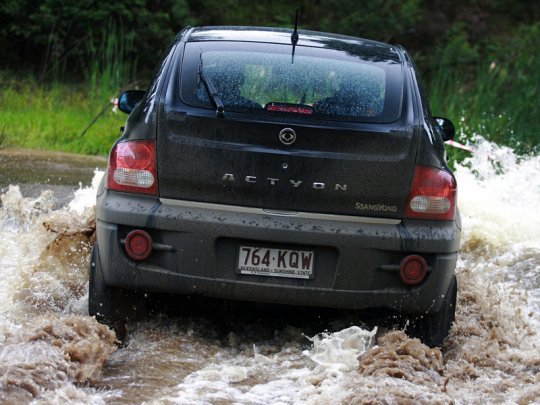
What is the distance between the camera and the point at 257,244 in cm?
519

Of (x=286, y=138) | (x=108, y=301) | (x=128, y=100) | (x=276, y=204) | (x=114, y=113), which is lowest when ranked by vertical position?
(x=114, y=113)

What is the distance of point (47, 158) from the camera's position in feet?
39.5

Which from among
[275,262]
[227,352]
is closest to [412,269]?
[275,262]

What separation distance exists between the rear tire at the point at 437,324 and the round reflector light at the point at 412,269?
35 cm

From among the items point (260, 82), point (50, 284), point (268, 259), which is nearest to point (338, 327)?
point (268, 259)

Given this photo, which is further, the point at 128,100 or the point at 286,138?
the point at 128,100

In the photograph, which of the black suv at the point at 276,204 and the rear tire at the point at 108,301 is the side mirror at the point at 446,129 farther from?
the rear tire at the point at 108,301

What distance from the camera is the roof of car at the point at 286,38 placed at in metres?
5.95

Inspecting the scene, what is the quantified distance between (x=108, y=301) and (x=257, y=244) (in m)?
0.86

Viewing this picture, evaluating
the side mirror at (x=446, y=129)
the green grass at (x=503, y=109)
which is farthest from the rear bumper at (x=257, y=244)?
the green grass at (x=503, y=109)

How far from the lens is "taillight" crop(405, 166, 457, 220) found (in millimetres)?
5289

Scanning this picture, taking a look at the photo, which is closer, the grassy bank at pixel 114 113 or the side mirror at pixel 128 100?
the side mirror at pixel 128 100

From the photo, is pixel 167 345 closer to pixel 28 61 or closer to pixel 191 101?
pixel 191 101

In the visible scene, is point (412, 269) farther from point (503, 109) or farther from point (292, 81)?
point (503, 109)
